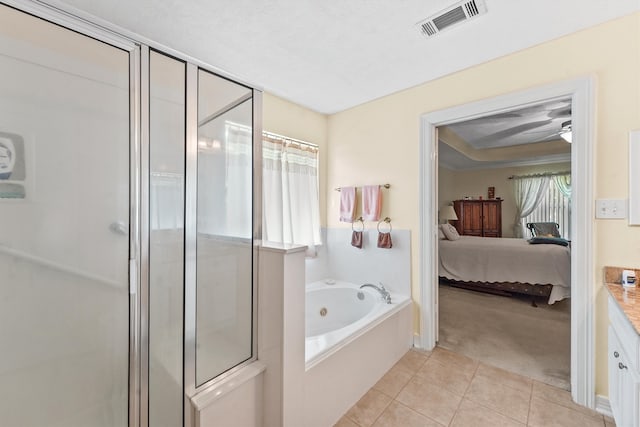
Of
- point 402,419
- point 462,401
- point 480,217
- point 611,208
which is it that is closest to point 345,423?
point 402,419

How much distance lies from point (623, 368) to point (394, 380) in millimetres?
1253

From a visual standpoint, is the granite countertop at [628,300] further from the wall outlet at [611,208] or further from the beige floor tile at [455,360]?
the beige floor tile at [455,360]

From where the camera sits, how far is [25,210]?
36.2 inches

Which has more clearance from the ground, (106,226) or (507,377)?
(106,226)

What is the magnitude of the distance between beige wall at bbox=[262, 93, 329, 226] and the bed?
2.47 meters

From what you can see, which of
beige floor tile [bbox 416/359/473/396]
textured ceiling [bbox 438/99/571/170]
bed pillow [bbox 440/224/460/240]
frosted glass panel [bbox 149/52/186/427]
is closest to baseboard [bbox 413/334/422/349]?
beige floor tile [bbox 416/359/473/396]

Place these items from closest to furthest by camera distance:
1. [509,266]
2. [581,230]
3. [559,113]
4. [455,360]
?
[581,230] → [455,360] → [559,113] → [509,266]

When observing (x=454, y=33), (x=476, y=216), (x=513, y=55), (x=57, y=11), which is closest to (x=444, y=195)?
(x=476, y=216)

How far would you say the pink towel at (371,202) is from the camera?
266cm

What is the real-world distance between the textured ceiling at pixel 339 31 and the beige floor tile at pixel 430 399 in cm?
221

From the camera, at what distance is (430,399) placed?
177cm

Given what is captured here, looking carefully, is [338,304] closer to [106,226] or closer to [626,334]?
[626,334]

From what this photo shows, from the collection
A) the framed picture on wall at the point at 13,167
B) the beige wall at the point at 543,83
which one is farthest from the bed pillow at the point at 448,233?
the framed picture on wall at the point at 13,167

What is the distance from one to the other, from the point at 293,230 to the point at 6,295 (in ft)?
6.66
